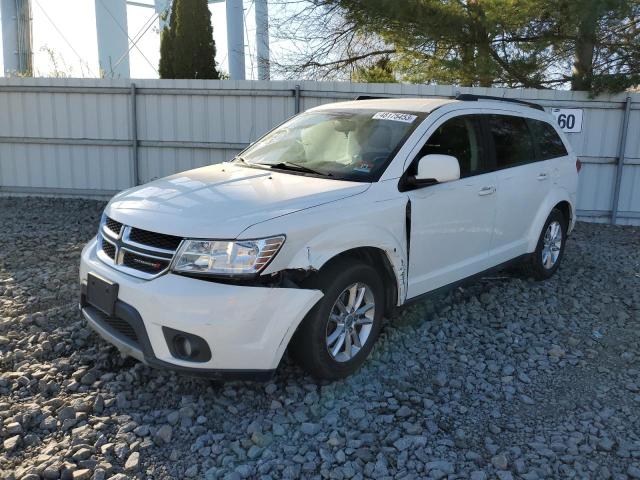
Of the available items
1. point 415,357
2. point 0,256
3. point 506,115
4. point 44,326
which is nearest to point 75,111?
point 0,256

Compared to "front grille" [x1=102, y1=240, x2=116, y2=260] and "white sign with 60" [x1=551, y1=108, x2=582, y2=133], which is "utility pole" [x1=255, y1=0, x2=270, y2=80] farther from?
"front grille" [x1=102, y1=240, x2=116, y2=260]

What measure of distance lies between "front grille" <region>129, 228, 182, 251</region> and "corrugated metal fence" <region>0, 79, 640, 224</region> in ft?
20.5

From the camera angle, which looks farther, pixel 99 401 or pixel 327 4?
pixel 327 4

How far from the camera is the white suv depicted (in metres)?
3.33

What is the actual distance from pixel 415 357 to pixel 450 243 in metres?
0.89

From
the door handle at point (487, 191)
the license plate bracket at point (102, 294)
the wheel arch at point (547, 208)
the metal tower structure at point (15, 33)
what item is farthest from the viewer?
the metal tower structure at point (15, 33)

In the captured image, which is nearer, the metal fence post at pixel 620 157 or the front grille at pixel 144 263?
the front grille at pixel 144 263

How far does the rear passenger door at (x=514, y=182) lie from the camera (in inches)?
205

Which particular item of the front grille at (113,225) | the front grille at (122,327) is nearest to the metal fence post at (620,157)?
the front grille at (113,225)

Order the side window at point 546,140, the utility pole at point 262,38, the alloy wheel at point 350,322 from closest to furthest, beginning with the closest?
the alloy wheel at point 350,322
the side window at point 546,140
the utility pole at point 262,38

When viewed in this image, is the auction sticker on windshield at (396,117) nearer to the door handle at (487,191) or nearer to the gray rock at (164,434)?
the door handle at (487,191)

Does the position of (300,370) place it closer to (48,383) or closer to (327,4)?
(48,383)

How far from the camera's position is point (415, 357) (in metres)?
4.34

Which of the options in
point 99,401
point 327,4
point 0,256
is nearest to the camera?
point 99,401
